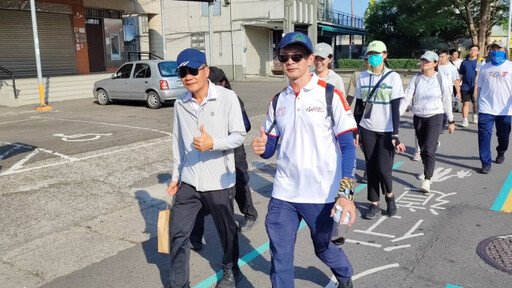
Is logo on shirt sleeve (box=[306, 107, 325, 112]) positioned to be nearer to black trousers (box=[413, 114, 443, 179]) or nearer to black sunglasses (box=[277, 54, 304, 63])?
black sunglasses (box=[277, 54, 304, 63])

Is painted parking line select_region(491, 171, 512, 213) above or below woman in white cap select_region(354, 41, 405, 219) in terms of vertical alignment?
below

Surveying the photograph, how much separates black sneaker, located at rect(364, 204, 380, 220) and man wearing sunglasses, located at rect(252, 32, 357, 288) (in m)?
2.16

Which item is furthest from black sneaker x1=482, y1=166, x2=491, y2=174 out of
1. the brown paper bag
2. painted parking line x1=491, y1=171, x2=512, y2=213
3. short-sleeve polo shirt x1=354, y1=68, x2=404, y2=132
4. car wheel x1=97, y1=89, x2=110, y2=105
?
car wheel x1=97, y1=89, x2=110, y2=105

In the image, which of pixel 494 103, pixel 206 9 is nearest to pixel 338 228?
pixel 494 103

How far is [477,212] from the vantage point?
5.21 m

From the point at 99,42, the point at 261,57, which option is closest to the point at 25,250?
the point at 99,42

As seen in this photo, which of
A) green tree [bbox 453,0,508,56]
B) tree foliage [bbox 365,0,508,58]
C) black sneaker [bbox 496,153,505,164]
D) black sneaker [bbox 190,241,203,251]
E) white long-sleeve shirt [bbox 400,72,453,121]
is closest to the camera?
black sneaker [bbox 190,241,203,251]

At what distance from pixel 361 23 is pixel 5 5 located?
1394 inches

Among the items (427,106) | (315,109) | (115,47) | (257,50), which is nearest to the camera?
(315,109)

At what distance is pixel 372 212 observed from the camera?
5098 millimetres

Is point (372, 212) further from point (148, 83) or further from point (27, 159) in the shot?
point (148, 83)

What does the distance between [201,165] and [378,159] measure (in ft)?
8.00

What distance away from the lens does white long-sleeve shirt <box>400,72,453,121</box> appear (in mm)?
6102

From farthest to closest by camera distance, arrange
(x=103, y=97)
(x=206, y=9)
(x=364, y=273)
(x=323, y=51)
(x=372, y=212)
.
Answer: (x=206, y=9), (x=103, y=97), (x=323, y=51), (x=372, y=212), (x=364, y=273)
